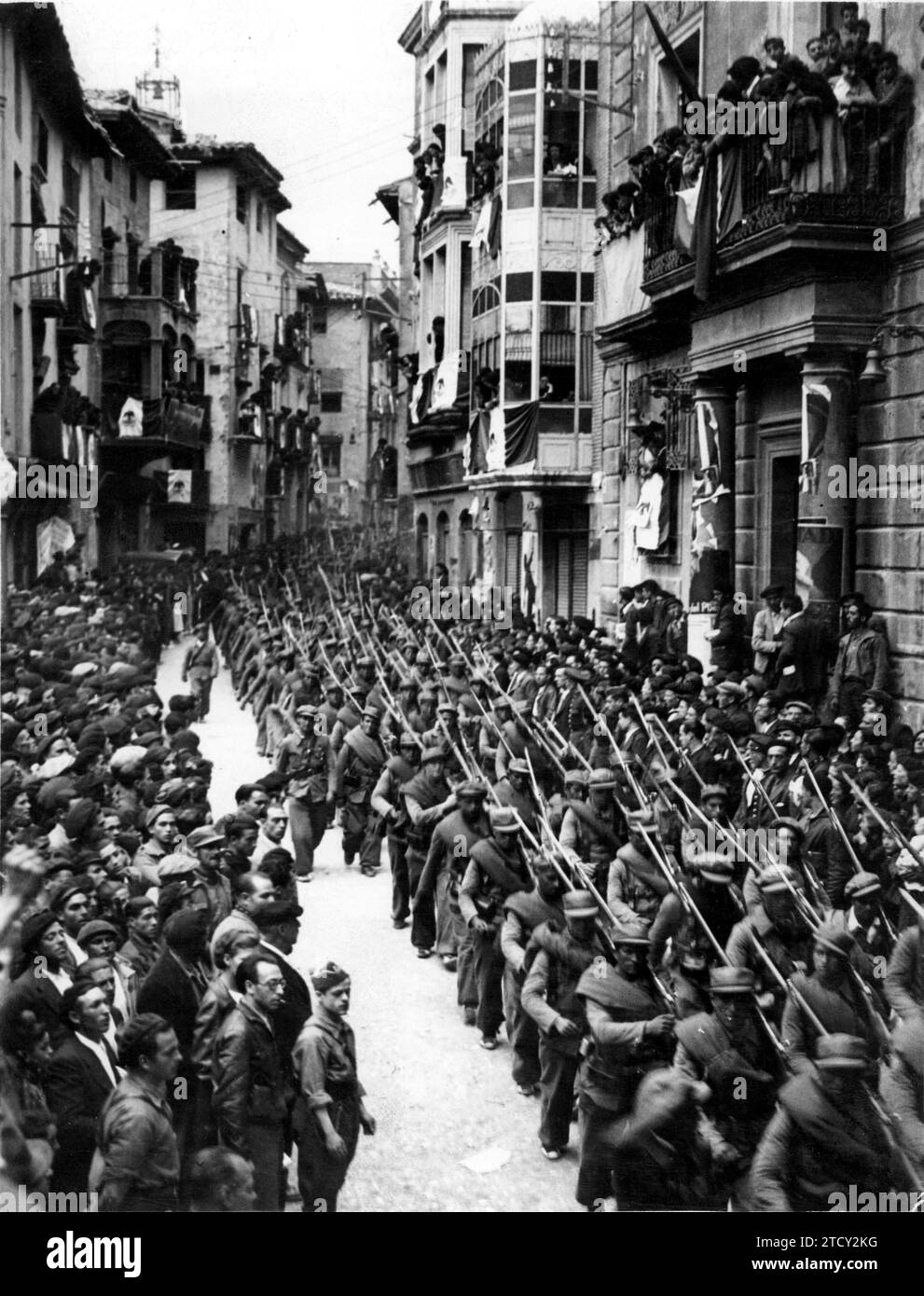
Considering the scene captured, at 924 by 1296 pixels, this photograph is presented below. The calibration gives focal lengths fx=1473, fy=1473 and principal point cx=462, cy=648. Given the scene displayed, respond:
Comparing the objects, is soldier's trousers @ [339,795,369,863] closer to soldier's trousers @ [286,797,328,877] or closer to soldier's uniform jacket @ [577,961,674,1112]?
soldier's trousers @ [286,797,328,877]

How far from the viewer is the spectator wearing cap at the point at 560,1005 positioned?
852cm

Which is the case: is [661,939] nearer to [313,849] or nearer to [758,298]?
[313,849]

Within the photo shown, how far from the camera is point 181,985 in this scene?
7832mm

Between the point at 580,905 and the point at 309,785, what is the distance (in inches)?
251

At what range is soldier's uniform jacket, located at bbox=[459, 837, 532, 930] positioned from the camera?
10336mm

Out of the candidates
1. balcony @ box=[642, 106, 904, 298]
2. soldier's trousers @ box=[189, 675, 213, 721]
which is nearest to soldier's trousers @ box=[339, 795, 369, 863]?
soldier's trousers @ box=[189, 675, 213, 721]

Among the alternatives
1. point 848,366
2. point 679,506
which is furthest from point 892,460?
point 679,506

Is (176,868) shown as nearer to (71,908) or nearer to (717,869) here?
(71,908)

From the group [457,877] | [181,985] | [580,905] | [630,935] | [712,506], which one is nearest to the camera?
[181,985]

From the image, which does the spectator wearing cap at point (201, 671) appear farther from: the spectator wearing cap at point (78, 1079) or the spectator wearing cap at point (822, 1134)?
the spectator wearing cap at point (822, 1134)

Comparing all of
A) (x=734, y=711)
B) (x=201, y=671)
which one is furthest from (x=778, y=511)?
(x=201, y=671)
